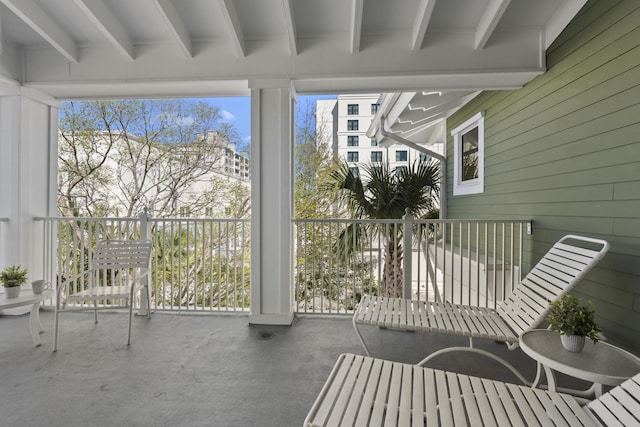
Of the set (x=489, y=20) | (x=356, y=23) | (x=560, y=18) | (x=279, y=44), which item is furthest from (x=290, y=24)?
(x=560, y=18)

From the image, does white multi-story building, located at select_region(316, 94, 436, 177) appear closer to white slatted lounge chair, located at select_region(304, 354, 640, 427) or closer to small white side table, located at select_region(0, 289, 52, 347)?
small white side table, located at select_region(0, 289, 52, 347)

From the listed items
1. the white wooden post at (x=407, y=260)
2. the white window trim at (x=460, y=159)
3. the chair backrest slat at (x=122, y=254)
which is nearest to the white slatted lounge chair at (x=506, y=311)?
the white wooden post at (x=407, y=260)

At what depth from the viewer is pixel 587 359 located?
1.59 metres

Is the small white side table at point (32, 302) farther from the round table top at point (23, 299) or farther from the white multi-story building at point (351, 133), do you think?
the white multi-story building at point (351, 133)

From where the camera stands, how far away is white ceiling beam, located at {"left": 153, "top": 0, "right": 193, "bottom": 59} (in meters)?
2.60

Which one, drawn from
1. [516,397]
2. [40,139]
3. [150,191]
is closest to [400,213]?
[516,397]

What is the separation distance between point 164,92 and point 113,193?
221 inches

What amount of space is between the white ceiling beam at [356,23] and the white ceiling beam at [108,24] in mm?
2079

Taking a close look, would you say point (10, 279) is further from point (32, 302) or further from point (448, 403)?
point (448, 403)

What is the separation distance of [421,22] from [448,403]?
278cm

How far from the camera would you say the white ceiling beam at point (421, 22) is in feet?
8.41

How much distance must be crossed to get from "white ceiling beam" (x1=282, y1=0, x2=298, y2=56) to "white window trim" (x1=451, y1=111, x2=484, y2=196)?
289 centimetres

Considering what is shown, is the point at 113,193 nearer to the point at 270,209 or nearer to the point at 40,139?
the point at 40,139

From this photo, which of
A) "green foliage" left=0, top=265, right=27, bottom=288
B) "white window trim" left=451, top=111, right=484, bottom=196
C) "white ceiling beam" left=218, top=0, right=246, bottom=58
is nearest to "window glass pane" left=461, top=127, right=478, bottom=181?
"white window trim" left=451, top=111, right=484, bottom=196
